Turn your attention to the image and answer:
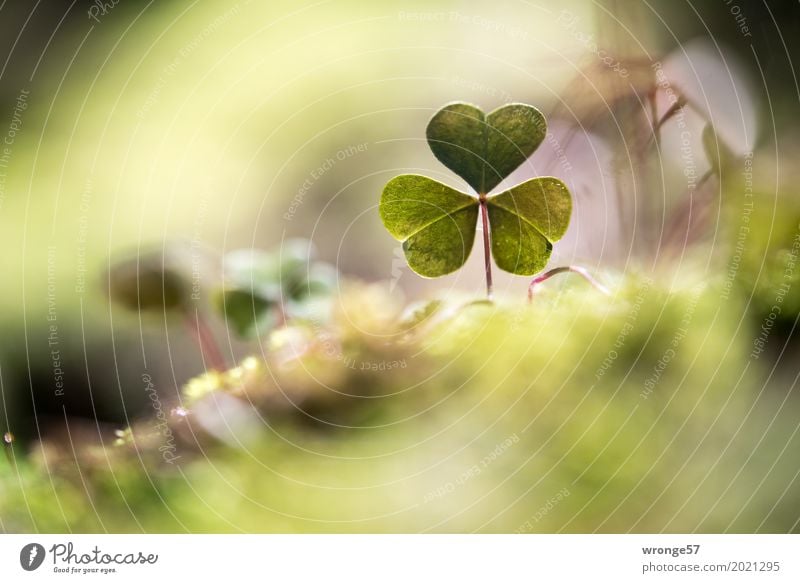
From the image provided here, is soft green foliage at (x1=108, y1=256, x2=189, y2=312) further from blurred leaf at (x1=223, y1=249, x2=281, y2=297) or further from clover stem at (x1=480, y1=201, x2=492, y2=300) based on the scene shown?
clover stem at (x1=480, y1=201, x2=492, y2=300)

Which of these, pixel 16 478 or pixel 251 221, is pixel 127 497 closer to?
pixel 16 478

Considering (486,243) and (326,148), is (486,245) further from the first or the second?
(326,148)

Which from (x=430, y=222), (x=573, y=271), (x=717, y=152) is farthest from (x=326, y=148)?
(x=717, y=152)

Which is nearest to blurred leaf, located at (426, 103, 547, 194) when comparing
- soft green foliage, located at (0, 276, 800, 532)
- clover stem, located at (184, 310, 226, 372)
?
soft green foliage, located at (0, 276, 800, 532)

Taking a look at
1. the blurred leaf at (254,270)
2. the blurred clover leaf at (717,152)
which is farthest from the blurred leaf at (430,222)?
the blurred clover leaf at (717,152)
